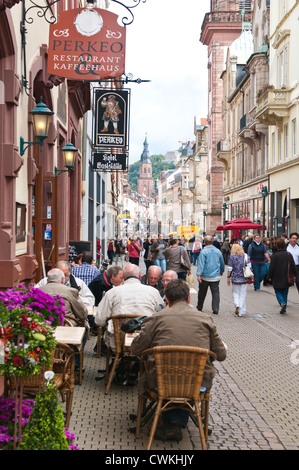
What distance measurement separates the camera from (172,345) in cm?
533

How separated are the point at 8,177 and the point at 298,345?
549cm

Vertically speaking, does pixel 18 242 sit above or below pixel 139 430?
above

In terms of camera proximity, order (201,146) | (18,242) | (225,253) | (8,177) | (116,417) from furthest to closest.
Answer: (201,146) < (225,253) < (18,242) < (8,177) < (116,417)

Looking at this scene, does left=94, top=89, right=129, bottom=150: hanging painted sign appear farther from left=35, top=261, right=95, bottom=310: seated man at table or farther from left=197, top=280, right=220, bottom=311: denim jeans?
left=35, top=261, right=95, bottom=310: seated man at table

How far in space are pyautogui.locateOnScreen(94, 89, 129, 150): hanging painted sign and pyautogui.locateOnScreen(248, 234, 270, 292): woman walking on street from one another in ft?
17.4

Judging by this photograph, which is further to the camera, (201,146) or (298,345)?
(201,146)

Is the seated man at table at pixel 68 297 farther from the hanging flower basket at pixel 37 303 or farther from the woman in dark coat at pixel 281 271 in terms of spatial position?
the woman in dark coat at pixel 281 271

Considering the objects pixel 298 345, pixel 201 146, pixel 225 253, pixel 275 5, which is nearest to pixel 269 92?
pixel 275 5

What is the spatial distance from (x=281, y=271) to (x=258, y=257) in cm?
574

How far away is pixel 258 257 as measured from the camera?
2105 centimetres

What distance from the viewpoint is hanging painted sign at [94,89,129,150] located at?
19.2 meters

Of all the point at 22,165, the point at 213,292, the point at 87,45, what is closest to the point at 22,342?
the point at 22,165

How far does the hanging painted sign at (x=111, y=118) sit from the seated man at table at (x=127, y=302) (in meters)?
12.4
